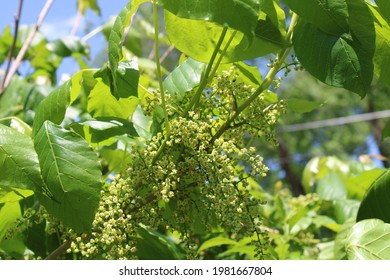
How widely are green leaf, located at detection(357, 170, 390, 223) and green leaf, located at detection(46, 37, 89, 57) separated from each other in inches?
71.3

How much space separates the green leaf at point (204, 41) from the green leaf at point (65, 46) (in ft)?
5.78

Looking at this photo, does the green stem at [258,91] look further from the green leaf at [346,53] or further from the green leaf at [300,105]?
the green leaf at [300,105]

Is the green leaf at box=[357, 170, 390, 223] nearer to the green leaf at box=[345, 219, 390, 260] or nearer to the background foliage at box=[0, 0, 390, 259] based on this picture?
the background foliage at box=[0, 0, 390, 259]

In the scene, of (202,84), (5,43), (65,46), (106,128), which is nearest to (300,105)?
(202,84)

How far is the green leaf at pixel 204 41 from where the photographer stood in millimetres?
934

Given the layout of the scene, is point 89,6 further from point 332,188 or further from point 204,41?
point 204,41

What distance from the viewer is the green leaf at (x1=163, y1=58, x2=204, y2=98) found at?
1.07m

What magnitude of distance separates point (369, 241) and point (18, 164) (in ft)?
1.95

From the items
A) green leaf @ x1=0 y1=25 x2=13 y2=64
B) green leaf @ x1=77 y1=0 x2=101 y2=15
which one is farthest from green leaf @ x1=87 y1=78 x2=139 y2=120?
green leaf @ x1=77 y1=0 x2=101 y2=15

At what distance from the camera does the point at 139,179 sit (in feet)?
3.06

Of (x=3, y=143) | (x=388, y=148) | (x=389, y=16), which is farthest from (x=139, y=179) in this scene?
(x=388, y=148)

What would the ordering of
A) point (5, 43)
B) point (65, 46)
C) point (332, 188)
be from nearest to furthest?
1. point (332, 188)
2. point (65, 46)
3. point (5, 43)

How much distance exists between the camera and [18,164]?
90 cm

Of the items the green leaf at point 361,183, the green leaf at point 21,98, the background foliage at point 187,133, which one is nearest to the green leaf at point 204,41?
the background foliage at point 187,133
